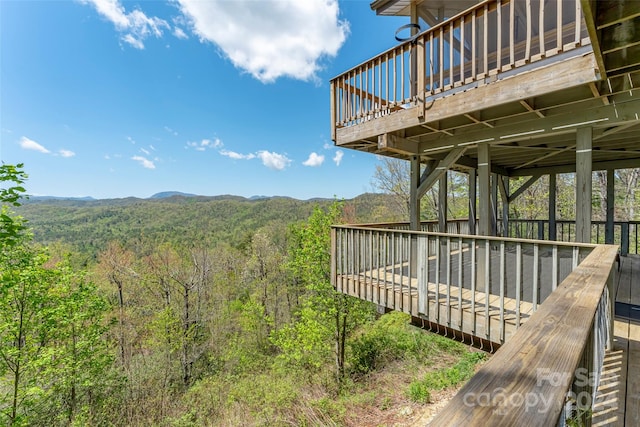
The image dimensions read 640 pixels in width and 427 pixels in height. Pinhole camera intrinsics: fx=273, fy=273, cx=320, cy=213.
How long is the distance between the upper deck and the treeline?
204 inches

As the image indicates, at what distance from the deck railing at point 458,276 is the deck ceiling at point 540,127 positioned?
1695mm

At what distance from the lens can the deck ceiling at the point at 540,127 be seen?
10.0ft

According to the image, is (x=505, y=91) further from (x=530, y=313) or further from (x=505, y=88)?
(x=530, y=313)

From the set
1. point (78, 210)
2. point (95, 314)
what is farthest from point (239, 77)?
point (78, 210)

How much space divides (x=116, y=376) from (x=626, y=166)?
56.3 feet

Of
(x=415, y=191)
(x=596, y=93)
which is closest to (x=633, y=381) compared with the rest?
(x=596, y=93)

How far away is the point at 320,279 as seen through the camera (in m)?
10.2

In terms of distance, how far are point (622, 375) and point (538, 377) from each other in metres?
2.58

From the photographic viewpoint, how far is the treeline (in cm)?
686

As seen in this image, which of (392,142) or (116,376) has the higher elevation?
(392,142)

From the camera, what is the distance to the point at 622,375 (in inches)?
85.4

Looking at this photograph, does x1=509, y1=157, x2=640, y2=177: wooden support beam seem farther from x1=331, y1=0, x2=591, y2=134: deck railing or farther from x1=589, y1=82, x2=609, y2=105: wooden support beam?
x1=589, y1=82, x2=609, y2=105: wooden support beam

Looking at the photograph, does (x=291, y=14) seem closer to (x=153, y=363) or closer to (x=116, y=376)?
(x=116, y=376)

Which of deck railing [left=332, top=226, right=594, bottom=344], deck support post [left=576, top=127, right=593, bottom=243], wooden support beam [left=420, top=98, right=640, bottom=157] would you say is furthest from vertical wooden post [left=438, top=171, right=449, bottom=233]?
deck support post [left=576, top=127, right=593, bottom=243]
